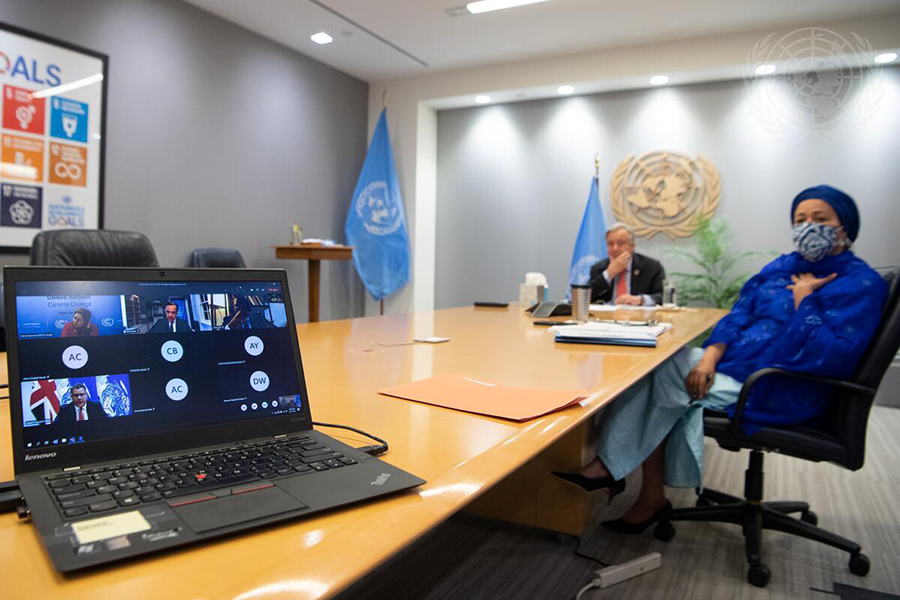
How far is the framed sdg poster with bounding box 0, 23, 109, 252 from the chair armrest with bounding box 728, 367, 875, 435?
405 centimetres

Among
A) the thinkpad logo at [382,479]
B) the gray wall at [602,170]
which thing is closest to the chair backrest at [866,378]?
the thinkpad logo at [382,479]

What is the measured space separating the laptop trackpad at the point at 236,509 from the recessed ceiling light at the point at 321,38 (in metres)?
5.36

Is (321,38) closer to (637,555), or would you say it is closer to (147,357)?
(637,555)

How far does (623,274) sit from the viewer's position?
4.39 m

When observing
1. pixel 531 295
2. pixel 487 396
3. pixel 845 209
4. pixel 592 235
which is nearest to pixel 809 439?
pixel 845 209

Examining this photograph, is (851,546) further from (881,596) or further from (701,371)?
(701,371)

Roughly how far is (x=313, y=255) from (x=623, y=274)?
8.26 ft

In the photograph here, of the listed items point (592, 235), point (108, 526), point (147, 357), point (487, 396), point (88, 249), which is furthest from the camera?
point (592, 235)

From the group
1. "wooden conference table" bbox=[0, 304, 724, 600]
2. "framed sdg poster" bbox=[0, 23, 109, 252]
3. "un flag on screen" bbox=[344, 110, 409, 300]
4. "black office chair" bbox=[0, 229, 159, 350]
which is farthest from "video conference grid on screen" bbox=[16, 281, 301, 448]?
"un flag on screen" bbox=[344, 110, 409, 300]

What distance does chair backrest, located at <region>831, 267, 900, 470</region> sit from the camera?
1875 mm

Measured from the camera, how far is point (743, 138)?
17.7ft

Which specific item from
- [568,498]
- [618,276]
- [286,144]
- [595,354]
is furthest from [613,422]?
[286,144]

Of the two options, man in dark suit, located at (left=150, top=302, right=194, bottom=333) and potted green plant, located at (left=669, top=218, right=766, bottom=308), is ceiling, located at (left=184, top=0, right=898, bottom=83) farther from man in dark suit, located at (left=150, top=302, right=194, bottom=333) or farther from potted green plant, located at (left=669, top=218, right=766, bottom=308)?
man in dark suit, located at (left=150, top=302, right=194, bottom=333)

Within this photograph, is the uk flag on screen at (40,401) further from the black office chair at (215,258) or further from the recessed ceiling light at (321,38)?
the recessed ceiling light at (321,38)
